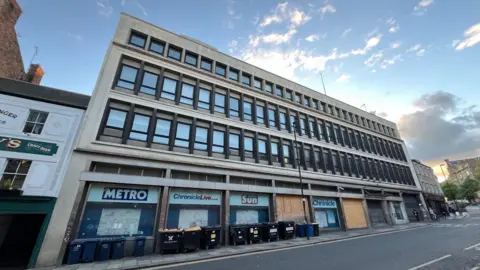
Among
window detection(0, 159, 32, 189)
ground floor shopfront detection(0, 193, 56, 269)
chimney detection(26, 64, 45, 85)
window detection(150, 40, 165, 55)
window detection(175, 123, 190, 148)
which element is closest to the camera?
ground floor shopfront detection(0, 193, 56, 269)

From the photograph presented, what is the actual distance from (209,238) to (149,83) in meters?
12.4

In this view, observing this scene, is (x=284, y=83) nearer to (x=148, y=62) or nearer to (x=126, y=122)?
(x=148, y=62)

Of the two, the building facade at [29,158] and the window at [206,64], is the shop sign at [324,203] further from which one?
the building facade at [29,158]

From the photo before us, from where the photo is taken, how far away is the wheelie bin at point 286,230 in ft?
52.3

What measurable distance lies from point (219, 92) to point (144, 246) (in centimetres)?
1361

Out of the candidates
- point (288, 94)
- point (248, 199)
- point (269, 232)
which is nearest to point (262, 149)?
point (248, 199)

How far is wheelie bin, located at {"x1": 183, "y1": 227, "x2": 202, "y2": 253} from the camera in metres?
11.5

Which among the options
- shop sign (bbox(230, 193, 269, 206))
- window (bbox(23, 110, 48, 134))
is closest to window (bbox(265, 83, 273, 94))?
shop sign (bbox(230, 193, 269, 206))

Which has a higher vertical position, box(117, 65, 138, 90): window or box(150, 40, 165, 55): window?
box(150, 40, 165, 55): window

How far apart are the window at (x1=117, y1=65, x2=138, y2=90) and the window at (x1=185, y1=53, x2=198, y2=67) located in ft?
15.8

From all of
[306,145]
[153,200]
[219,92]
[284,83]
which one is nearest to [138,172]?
[153,200]

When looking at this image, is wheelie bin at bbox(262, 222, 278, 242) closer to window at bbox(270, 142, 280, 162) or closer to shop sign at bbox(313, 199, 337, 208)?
window at bbox(270, 142, 280, 162)

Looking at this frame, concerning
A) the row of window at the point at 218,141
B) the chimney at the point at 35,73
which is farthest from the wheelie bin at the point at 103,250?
the chimney at the point at 35,73

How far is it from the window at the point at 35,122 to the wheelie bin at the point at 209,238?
447 inches
